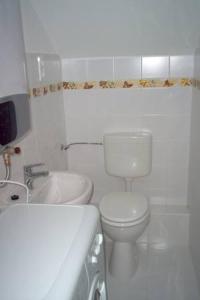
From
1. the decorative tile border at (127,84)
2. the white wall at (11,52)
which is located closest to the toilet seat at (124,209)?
the decorative tile border at (127,84)

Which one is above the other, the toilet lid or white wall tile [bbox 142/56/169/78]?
white wall tile [bbox 142/56/169/78]

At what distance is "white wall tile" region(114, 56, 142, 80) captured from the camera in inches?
78.5

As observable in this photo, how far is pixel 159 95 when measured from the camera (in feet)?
6.74

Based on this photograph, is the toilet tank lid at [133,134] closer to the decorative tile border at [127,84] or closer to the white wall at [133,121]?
the white wall at [133,121]

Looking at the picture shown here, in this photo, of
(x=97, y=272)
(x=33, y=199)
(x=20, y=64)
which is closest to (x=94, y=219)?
(x=97, y=272)

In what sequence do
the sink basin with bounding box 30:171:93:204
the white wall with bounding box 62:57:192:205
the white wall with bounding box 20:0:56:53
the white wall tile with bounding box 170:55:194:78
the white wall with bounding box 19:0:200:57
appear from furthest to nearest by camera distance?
1. the white wall with bounding box 62:57:192:205
2. the white wall tile with bounding box 170:55:194:78
3. the white wall with bounding box 19:0:200:57
4. the white wall with bounding box 20:0:56:53
5. the sink basin with bounding box 30:171:93:204

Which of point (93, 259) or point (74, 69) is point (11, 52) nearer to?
point (93, 259)

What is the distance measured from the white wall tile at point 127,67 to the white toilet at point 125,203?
1.44ft

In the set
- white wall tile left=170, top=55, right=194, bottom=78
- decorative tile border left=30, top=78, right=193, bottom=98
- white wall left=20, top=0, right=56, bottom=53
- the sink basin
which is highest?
white wall left=20, top=0, right=56, bottom=53

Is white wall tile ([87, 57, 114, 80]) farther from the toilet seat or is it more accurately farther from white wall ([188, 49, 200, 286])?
the toilet seat

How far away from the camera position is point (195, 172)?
1.85 meters

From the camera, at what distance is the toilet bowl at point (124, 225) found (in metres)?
1.70

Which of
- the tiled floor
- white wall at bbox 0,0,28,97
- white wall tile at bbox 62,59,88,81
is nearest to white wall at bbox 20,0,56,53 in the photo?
white wall tile at bbox 62,59,88,81

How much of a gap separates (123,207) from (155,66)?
41.8 inches
